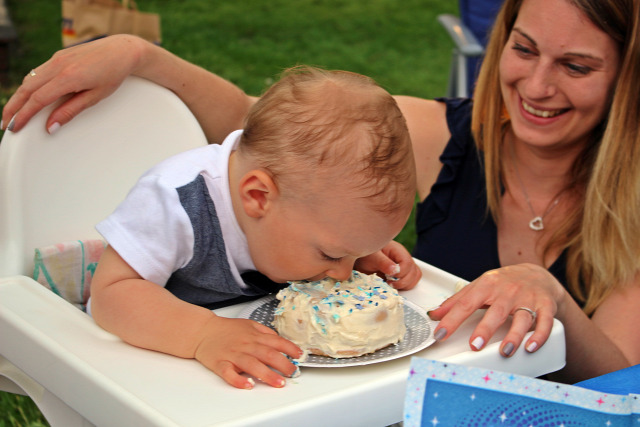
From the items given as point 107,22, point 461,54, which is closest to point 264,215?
point 107,22

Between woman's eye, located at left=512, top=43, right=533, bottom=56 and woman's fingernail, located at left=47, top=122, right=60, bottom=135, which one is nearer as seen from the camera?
woman's fingernail, located at left=47, top=122, right=60, bottom=135

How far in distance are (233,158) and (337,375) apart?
46 cm

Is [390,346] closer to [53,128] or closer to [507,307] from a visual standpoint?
[507,307]

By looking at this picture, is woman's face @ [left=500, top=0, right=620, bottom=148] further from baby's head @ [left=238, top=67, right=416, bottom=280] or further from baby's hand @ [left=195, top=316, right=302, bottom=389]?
baby's hand @ [left=195, top=316, right=302, bottom=389]

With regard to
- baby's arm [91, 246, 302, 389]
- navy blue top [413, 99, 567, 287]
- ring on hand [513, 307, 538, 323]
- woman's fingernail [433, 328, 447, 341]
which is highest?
ring on hand [513, 307, 538, 323]

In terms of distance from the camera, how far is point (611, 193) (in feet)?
6.14

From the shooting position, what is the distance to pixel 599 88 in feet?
6.00

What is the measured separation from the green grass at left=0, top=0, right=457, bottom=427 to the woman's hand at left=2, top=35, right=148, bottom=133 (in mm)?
3144

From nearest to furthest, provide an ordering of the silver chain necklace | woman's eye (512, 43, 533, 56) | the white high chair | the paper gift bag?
the white high chair → woman's eye (512, 43, 533, 56) → the silver chain necklace → the paper gift bag

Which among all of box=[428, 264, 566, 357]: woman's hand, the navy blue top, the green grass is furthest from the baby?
the green grass

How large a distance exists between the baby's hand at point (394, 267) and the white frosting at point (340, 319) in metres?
0.20

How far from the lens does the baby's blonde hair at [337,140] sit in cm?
122

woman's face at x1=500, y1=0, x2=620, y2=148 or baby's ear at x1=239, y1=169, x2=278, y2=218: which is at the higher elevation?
Result: woman's face at x1=500, y1=0, x2=620, y2=148

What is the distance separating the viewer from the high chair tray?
3.33ft
